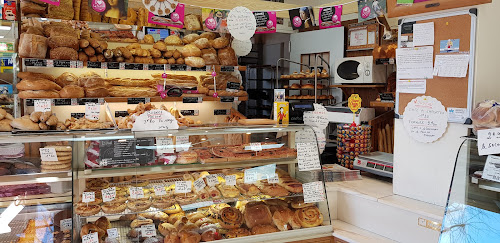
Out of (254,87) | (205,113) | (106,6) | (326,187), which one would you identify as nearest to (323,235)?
(326,187)

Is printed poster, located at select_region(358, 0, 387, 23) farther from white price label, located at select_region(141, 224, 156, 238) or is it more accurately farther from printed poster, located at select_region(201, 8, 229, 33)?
white price label, located at select_region(141, 224, 156, 238)

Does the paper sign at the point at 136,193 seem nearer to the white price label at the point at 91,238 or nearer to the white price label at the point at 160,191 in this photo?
the white price label at the point at 160,191

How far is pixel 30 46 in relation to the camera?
454 cm

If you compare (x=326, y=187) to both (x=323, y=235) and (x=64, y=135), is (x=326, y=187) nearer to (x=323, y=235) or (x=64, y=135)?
(x=323, y=235)

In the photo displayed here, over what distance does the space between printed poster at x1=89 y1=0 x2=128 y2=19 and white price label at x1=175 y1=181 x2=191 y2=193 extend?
2039 millimetres

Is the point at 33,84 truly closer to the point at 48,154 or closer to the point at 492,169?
the point at 48,154

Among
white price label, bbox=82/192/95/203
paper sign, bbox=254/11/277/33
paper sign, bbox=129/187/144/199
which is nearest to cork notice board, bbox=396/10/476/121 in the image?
paper sign, bbox=254/11/277/33

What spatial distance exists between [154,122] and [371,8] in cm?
252

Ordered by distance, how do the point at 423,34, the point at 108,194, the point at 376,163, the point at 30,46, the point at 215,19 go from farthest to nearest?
the point at 215,19
the point at 30,46
the point at 376,163
the point at 423,34
the point at 108,194

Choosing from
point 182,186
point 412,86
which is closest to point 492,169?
point 412,86

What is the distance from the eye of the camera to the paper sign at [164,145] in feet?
8.98

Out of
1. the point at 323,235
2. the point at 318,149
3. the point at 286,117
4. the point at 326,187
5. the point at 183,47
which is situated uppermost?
the point at 183,47

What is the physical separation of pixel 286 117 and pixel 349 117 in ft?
11.0

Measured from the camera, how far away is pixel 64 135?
2.61m
